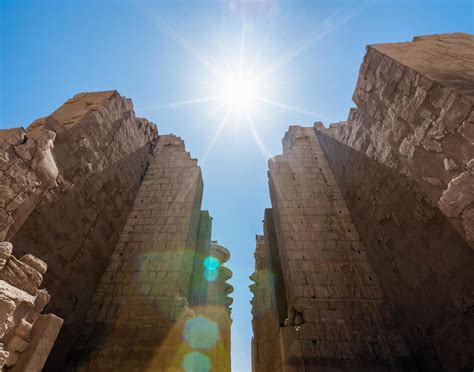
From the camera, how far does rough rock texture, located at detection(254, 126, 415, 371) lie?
5.48 meters

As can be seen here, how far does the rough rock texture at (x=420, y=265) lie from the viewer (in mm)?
4324

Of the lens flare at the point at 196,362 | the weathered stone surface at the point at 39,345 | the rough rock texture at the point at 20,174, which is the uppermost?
the rough rock texture at the point at 20,174

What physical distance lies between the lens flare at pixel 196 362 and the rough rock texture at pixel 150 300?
0.02m

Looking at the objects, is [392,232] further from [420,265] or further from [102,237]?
[102,237]

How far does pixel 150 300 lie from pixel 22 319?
488cm

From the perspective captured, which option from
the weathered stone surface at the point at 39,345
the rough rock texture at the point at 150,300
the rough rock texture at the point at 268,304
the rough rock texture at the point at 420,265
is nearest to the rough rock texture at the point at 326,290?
the rough rock texture at the point at 268,304

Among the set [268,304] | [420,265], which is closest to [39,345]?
[420,265]

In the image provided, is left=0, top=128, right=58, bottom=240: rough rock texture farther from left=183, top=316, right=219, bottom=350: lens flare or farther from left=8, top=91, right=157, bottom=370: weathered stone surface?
left=183, top=316, right=219, bottom=350: lens flare

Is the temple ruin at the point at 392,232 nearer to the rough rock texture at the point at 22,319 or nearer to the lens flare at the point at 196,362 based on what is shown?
the lens flare at the point at 196,362

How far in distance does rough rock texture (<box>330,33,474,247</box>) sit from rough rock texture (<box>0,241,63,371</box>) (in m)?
4.89

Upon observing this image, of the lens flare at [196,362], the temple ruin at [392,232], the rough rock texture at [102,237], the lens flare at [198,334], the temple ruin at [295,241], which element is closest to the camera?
the temple ruin at [295,241]

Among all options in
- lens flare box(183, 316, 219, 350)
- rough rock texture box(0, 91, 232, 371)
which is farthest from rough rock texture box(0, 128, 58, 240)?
lens flare box(183, 316, 219, 350)

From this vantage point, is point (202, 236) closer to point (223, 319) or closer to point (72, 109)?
point (223, 319)

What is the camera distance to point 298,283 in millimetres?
6809
